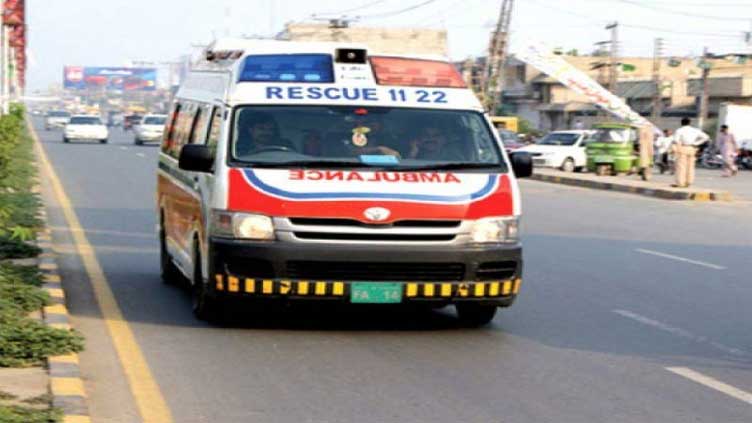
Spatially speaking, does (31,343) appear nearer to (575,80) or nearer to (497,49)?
(575,80)

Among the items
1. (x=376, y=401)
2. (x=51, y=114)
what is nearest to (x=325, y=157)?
(x=376, y=401)

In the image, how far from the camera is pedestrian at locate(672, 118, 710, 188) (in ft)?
105

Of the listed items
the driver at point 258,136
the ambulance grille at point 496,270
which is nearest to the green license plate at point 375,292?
the ambulance grille at point 496,270

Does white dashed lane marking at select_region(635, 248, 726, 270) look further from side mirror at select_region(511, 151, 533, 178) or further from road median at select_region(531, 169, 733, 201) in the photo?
road median at select_region(531, 169, 733, 201)

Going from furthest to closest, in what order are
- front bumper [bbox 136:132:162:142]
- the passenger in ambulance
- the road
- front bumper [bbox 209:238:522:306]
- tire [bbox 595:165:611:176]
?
front bumper [bbox 136:132:162:142]
tire [bbox 595:165:611:176]
the passenger in ambulance
front bumper [bbox 209:238:522:306]
the road

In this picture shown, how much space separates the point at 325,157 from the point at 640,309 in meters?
3.27

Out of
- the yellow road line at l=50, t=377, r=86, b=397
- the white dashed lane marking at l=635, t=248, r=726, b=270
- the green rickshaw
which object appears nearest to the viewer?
the yellow road line at l=50, t=377, r=86, b=397

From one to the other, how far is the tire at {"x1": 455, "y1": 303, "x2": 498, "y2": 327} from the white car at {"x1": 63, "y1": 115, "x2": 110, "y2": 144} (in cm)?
5528

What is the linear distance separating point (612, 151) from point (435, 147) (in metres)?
31.7

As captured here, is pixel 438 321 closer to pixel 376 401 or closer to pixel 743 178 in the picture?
pixel 376 401

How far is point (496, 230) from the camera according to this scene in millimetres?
9938

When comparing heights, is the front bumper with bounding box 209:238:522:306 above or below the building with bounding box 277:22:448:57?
below

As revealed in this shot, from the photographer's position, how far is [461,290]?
9836 millimetres

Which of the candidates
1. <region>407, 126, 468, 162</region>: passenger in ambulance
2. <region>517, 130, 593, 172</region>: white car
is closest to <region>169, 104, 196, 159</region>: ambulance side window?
<region>407, 126, 468, 162</region>: passenger in ambulance
